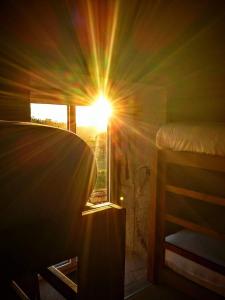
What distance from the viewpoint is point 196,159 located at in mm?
2133

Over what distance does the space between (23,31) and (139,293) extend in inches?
100

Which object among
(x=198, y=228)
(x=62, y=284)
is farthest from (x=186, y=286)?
(x=62, y=284)

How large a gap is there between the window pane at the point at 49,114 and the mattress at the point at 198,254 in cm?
167

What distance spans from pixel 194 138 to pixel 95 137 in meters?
1.22

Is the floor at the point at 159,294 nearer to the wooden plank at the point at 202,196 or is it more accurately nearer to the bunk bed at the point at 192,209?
the bunk bed at the point at 192,209

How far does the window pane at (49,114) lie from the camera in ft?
7.09

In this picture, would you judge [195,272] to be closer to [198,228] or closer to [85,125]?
[198,228]

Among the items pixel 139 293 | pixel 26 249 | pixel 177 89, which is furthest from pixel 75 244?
pixel 177 89

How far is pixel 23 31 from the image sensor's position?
5.15 ft

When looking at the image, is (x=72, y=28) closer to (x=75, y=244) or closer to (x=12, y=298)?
(x=75, y=244)

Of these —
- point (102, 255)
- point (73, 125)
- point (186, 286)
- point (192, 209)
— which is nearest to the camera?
point (102, 255)

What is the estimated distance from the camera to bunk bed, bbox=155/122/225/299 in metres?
1.97

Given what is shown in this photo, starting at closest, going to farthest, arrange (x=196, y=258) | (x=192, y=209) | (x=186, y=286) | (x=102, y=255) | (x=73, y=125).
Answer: (x=102, y=255), (x=196, y=258), (x=186, y=286), (x=73, y=125), (x=192, y=209)

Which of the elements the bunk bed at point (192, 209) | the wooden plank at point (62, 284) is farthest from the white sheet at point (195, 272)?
the wooden plank at point (62, 284)
